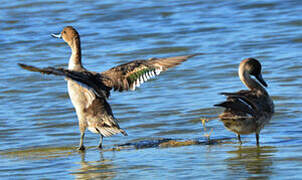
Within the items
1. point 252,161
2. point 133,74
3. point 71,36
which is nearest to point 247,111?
point 252,161

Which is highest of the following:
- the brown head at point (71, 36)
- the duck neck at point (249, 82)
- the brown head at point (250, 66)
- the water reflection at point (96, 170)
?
the brown head at point (71, 36)

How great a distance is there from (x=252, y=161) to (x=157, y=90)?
4.24 m

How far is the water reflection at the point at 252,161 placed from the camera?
6043 mm

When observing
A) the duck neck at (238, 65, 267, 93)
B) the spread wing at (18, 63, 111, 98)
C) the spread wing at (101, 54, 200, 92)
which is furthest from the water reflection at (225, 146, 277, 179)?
the spread wing at (18, 63, 111, 98)

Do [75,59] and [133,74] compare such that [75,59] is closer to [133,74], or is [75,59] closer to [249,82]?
[133,74]

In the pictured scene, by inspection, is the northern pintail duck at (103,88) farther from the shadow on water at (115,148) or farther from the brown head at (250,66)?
the brown head at (250,66)

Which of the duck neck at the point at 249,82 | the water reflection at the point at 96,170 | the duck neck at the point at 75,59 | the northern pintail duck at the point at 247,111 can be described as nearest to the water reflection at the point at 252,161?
the northern pintail duck at the point at 247,111

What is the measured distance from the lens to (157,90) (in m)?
10.6

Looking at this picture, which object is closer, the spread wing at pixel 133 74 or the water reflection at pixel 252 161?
the water reflection at pixel 252 161

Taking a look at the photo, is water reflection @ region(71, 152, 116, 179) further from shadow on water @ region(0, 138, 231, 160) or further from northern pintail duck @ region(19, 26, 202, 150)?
northern pintail duck @ region(19, 26, 202, 150)

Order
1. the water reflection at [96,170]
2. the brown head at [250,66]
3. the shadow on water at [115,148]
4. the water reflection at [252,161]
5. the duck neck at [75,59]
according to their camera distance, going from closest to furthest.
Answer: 1. the water reflection at [252,161]
2. the water reflection at [96,170]
3. the shadow on water at [115,148]
4. the brown head at [250,66]
5. the duck neck at [75,59]

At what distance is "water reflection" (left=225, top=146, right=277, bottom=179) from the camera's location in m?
6.04

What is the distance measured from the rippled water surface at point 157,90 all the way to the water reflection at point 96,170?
1 centimetres

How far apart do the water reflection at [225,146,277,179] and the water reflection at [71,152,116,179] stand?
42.5 inches
